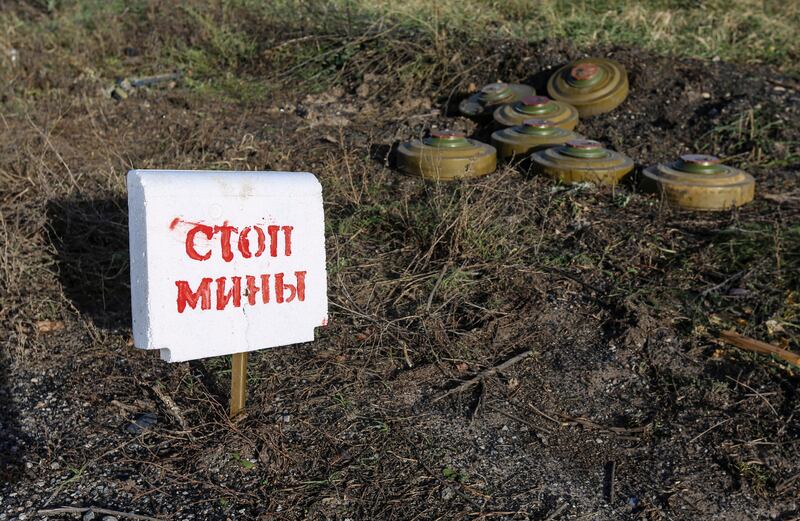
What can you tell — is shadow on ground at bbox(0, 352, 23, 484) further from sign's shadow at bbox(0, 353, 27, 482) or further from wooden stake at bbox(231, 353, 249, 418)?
wooden stake at bbox(231, 353, 249, 418)

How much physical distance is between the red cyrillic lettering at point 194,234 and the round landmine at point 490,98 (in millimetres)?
3724

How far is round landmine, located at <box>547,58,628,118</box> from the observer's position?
6.11 m

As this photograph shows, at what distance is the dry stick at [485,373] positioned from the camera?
331cm

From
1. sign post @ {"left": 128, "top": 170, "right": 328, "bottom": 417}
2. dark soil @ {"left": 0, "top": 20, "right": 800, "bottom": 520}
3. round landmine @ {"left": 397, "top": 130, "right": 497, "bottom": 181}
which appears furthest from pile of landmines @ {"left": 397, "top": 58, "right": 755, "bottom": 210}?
sign post @ {"left": 128, "top": 170, "right": 328, "bottom": 417}

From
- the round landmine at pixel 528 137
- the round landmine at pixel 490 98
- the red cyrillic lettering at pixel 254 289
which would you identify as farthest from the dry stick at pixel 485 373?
the round landmine at pixel 490 98

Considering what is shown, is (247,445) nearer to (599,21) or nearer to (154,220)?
(154,220)

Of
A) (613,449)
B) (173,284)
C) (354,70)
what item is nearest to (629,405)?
(613,449)

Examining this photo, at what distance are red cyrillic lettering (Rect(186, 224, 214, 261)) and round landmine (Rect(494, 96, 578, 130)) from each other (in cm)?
334

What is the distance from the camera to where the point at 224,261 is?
272 centimetres

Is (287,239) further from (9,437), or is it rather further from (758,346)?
(758,346)

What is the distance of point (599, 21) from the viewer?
24.6 ft

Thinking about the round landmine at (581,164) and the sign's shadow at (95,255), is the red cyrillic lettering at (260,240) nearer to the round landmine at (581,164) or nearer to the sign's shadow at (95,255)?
the sign's shadow at (95,255)

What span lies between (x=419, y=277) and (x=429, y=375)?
67 cm

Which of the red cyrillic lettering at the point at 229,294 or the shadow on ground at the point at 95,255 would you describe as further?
the shadow on ground at the point at 95,255
